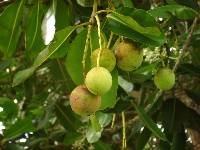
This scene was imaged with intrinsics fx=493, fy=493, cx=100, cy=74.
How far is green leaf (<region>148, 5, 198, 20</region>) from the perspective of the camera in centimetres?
126

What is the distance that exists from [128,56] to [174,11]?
1.31 ft

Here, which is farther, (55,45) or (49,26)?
(49,26)

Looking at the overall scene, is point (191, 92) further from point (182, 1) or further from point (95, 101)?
point (95, 101)

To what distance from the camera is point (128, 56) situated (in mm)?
959

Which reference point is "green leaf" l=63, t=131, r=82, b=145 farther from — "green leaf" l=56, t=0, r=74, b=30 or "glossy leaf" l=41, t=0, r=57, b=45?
"glossy leaf" l=41, t=0, r=57, b=45

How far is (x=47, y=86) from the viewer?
291cm

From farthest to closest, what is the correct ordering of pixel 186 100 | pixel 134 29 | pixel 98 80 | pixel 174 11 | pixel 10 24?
1. pixel 186 100
2. pixel 10 24
3. pixel 174 11
4. pixel 134 29
5. pixel 98 80

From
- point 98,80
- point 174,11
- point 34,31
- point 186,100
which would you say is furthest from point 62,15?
point 186,100

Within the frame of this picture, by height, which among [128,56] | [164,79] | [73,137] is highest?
[128,56]

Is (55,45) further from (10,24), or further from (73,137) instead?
(73,137)

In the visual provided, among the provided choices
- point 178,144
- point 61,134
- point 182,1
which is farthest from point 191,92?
point 61,134

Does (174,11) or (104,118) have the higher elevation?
(174,11)

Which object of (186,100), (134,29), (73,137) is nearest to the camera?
(134,29)

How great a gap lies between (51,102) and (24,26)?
83 cm
